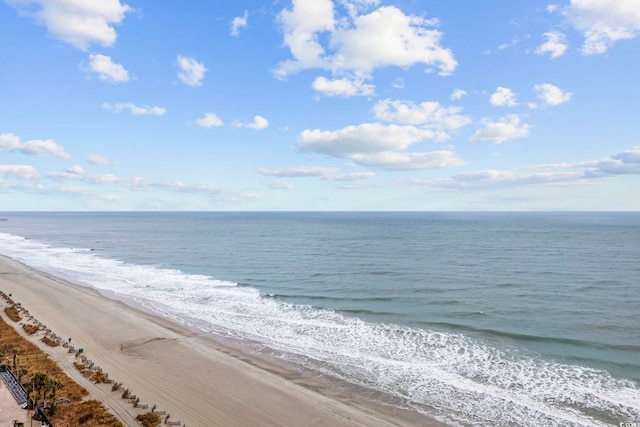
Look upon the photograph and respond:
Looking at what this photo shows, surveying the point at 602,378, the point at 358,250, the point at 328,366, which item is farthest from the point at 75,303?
the point at 358,250

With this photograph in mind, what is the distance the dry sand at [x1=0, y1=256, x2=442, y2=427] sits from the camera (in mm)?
19125

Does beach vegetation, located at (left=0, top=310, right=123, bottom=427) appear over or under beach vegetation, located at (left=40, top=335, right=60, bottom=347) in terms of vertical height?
over

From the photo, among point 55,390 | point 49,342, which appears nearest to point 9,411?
point 55,390

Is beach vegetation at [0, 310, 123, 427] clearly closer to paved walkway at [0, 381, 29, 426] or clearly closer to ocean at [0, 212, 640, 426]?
paved walkway at [0, 381, 29, 426]

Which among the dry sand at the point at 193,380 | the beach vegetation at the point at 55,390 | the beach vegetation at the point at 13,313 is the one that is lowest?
the dry sand at the point at 193,380

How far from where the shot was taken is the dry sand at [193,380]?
62.7 ft

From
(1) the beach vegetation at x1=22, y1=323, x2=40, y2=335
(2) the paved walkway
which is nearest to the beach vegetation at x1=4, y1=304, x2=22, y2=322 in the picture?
(1) the beach vegetation at x1=22, y1=323, x2=40, y2=335

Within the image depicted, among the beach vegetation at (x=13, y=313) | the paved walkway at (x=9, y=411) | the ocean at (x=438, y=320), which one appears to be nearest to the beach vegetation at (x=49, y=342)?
the beach vegetation at (x=13, y=313)

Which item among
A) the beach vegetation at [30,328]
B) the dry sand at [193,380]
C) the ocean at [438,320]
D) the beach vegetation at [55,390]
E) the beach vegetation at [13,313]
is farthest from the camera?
Answer: the beach vegetation at [13,313]

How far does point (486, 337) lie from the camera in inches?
1177

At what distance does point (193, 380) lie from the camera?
75.9 ft

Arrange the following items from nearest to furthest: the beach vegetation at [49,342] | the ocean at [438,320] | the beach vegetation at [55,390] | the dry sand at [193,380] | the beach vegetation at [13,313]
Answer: the beach vegetation at [55,390]
the dry sand at [193,380]
the ocean at [438,320]
the beach vegetation at [49,342]
the beach vegetation at [13,313]

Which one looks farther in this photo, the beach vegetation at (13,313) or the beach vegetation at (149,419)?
the beach vegetation at (13,313)

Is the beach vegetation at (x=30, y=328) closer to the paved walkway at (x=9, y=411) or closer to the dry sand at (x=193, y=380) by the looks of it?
the dry sand at (x=193, y=380)
